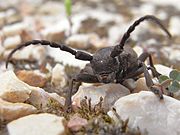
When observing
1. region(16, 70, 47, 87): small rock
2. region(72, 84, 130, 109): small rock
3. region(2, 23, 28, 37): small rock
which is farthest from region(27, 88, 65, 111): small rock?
region(2, 23, 28, 37): small rock

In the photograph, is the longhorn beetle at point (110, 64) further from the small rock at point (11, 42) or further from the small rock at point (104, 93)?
the small rock at point (11, 42)

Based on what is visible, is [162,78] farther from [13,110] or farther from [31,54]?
[31,54]

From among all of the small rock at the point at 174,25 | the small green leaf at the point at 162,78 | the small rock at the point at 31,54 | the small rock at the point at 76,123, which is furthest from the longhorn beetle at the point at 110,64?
the small rock at the point at 174,25

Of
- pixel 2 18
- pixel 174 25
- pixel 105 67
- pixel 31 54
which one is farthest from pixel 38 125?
pixel 174 25

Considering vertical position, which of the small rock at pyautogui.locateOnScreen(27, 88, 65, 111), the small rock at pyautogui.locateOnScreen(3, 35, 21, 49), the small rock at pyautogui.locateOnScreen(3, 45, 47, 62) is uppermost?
the small rock at pyautogui.locateOnScreen(3, 35, 21, 49)

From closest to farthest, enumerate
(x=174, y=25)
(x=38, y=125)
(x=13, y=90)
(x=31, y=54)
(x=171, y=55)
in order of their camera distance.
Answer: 1. (x=38, y=125)
2. (x=13, y=90)
3. (x=31, y=54)
4. (x=171, y=55)
5. (x=174, y=25)

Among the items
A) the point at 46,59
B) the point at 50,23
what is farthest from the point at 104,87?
the point at 50,23

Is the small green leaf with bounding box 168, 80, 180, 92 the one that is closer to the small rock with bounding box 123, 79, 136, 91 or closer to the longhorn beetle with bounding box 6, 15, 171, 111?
the longhorn beetle with bounding box 6, 15, 171, 111
